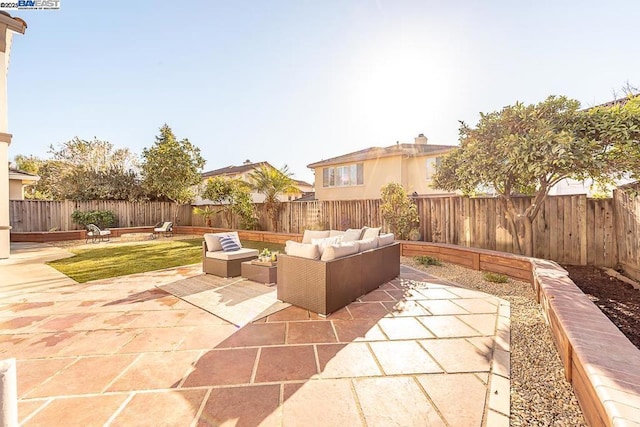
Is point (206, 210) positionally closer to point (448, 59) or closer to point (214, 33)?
point (214, 33)

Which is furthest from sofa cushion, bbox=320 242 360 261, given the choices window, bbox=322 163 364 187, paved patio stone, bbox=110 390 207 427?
window, bbox=322 163 364 187

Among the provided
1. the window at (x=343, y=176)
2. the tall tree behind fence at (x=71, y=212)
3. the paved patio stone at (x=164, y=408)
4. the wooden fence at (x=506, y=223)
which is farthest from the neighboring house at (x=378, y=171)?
the paved patio stone at (x=164, y=408)

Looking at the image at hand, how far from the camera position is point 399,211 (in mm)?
8203

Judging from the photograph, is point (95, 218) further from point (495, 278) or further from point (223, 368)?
point (495, 278)

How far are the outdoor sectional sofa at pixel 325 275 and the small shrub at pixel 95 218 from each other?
15004 mm

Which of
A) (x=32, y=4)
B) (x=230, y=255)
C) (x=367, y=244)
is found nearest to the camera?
(x=367, y=244)

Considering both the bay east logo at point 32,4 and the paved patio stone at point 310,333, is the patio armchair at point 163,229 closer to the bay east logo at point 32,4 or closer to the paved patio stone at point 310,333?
the bay east logo at point 32,4

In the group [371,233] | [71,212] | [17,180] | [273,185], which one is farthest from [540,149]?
[17,180]

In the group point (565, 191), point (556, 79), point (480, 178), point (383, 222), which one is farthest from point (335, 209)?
point (565, 191)

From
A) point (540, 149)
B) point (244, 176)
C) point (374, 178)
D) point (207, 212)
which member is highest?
point (244, 176)

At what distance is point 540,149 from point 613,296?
2590 millimetres

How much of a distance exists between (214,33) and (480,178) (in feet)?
28.3

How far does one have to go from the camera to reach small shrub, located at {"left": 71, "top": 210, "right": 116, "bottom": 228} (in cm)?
1375

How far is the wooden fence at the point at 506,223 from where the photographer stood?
5238 mm
